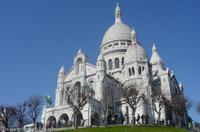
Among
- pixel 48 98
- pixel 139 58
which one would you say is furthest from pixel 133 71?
pixel 48 98

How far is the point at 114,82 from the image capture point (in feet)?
270

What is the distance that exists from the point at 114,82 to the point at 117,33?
81.3 ft

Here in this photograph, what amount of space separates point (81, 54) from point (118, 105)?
18.2 meters

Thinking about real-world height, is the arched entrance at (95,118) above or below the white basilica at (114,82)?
below

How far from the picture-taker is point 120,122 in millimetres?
58062

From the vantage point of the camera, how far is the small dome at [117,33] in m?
100

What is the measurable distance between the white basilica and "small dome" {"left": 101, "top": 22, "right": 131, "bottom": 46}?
4.12 metres

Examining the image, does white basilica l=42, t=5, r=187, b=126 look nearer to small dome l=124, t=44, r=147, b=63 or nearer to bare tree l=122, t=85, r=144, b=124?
small dome l=124, t=44, r=147, b=63

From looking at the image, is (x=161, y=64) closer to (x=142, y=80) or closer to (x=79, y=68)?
(x=142, y=80)

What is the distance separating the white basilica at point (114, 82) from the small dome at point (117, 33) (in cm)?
412

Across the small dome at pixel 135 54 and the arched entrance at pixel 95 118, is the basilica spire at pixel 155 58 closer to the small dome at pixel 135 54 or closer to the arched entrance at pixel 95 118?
the small dome at pixel 135 54

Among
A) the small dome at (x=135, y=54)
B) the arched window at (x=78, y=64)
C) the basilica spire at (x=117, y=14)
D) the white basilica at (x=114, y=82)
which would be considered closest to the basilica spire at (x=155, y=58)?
the white basilica at (x=114, y=82)

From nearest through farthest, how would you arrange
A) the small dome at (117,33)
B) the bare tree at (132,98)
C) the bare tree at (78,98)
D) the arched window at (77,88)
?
the bare tree at (132,98) < the bare tree at (78,98) < the arched window at (77,88) < the small dome at (117,33)

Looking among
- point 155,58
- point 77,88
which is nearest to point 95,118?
point 77,88
